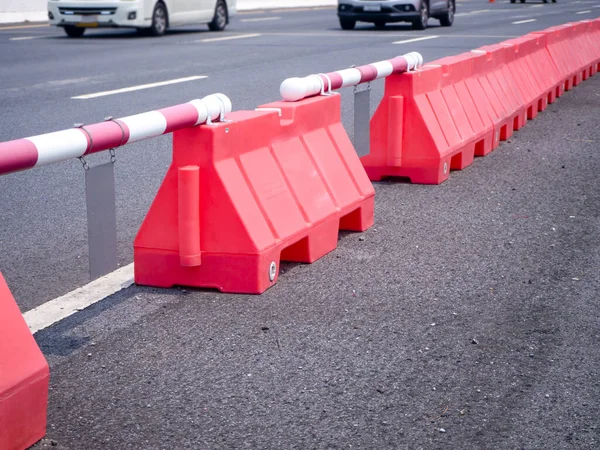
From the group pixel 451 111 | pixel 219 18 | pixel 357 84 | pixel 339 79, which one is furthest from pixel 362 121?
pixel 219 18

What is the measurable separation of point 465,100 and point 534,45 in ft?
12.6

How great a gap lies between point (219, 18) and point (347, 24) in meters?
3.49

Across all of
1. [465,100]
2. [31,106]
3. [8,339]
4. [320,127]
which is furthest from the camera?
[31,106]

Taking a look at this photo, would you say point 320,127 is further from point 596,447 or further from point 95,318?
point 596,447

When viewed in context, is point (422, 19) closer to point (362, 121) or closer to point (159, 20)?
point (159, 20)

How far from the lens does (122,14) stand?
2116 centimetres

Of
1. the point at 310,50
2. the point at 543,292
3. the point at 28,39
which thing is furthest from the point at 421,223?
the point at 28,39

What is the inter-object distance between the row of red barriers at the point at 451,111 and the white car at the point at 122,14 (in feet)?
39.1

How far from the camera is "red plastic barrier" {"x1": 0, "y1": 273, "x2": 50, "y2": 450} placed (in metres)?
3.07

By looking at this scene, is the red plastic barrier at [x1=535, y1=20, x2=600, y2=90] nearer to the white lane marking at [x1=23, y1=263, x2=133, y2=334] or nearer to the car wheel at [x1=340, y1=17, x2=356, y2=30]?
the white lane marking at [x1=23, y1=263, x2=133, y2=334]

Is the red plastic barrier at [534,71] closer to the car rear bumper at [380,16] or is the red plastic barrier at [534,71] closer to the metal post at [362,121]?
the metal post at [362,121]

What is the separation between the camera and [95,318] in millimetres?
4480

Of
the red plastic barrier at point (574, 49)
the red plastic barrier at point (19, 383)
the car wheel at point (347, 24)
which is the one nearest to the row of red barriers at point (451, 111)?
the red plastic barrier at point (574, 49)

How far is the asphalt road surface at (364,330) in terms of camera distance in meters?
3.42
